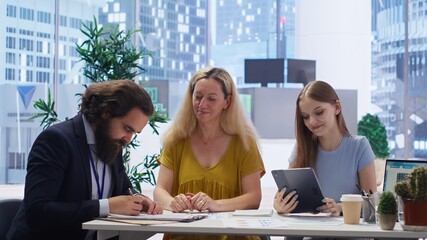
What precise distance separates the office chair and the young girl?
1.32 metres

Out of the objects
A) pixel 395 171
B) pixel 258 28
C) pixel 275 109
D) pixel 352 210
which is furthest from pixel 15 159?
pixel 352 210

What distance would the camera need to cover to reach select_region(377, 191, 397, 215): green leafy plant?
7.98ft

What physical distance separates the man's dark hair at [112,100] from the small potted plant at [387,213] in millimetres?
957

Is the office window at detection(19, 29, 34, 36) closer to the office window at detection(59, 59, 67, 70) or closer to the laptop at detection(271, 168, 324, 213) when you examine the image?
the office window at detection(59, 59, 67, 70)

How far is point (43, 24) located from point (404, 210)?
24.1 feet

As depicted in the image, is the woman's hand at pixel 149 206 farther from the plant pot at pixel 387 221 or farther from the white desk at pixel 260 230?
the plant pot at pixel 387 221

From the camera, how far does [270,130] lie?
9.74 meters

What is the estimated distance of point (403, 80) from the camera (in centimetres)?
1007

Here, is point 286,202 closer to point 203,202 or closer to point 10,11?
point 203,202

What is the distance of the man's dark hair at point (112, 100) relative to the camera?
2594 millimetres

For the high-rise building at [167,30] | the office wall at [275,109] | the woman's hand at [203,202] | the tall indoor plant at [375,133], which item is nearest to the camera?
the woman's hand at [203,202]

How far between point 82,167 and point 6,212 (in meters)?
0.46

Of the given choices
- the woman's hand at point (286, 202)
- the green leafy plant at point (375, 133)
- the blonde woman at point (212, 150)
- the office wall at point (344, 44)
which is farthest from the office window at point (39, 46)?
the woman's hand at point (286, 202)

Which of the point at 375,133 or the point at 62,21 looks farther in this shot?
the point at 375,133
